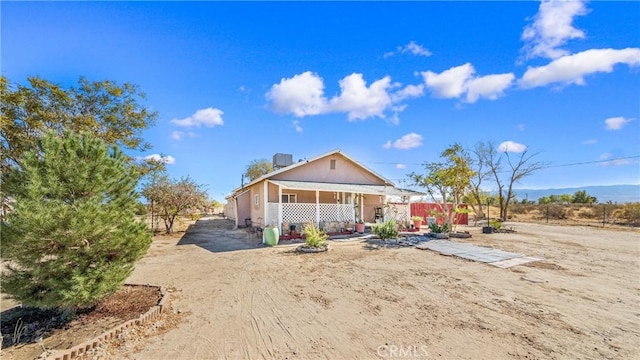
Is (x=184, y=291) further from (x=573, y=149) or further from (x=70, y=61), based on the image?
(x=573, y=149)

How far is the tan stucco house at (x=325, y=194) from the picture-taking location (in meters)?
14.4

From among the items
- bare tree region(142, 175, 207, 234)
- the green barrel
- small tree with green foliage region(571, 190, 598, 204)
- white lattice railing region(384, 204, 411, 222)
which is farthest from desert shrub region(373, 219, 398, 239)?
small tree with green foliage region(571, 190, 598, 204)

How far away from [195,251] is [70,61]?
913cm

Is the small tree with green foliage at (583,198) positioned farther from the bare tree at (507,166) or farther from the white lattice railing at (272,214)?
the white lattice railing at (272,214)

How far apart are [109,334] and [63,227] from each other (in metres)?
1.65

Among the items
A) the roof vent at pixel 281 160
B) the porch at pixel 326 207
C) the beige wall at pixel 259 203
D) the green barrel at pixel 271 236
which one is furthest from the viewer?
the roof vent at pixel 281 160

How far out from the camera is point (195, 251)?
10875 millimetres

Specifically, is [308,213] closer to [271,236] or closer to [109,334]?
[271,236]

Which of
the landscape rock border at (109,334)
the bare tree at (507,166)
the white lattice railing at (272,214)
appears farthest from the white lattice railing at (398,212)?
the bare tree at (507,166)

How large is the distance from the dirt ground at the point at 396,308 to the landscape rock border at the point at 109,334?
0.35 meters

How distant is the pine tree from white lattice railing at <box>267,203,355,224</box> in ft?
32.3

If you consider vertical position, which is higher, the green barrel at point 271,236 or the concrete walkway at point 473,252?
the green barrel at point 271,236

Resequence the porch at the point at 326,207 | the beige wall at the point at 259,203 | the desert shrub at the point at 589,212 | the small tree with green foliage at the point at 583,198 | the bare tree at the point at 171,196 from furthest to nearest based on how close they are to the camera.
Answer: the small tree with green foliage at the point at 583,198 < the desert shrub at the point at 589,212 < the bare tree at the point at 171,196 < the beige wall at the point at 259,203 < the porch at the point at 326,207

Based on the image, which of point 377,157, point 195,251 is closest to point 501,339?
point 195,251
